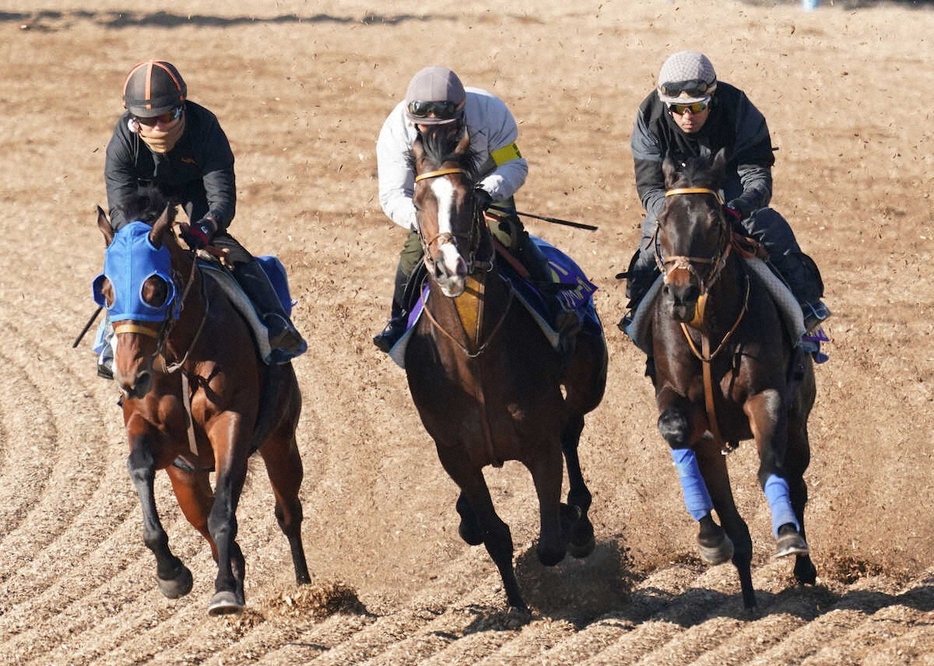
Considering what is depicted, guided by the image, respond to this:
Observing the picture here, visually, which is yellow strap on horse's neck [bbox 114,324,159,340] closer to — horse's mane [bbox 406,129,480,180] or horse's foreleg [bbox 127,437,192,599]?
horse's foreleg [bbox 127,437,192,599]

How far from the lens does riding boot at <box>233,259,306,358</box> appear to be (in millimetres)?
8453

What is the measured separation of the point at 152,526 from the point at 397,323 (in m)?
1.77

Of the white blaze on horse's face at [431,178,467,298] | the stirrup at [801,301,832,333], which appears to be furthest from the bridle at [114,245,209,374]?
the stirrup at [801,301,832,333]

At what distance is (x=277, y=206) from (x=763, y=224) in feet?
32.7

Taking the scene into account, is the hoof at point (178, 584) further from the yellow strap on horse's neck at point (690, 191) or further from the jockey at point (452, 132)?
the yellow strap on horse's neck at point (690, 191)

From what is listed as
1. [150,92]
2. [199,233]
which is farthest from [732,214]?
[150,92]

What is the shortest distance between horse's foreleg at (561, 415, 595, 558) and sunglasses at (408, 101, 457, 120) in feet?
8.72

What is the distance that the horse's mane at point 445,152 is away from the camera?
24.2ft

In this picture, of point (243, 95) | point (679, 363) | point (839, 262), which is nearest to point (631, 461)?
point (679, 363)

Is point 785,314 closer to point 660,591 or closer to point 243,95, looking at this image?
point 660,591

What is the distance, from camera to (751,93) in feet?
65.6

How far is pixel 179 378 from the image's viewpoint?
7.82m

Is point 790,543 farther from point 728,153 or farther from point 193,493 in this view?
point 193,493

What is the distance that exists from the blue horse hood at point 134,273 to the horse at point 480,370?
134 centimetres
